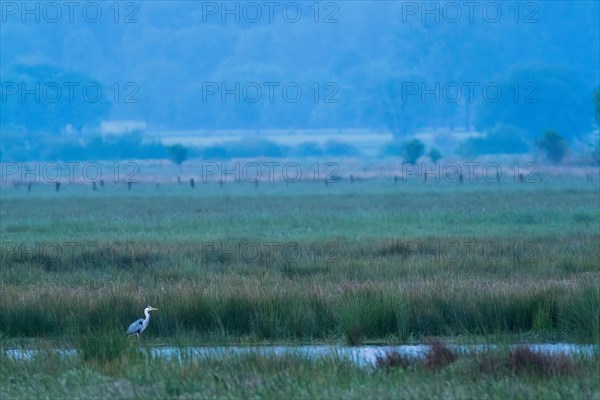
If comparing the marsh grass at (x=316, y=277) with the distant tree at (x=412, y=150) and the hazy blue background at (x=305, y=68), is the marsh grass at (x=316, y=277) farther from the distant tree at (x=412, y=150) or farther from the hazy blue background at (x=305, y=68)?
the hazy blue background at (x=305, y=68)

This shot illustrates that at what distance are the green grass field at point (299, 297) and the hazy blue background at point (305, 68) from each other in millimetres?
98377

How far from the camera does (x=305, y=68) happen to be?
601 feet

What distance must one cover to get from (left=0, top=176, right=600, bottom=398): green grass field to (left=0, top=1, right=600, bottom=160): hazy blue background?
323ft

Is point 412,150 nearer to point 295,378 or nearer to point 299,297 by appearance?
point 299,297

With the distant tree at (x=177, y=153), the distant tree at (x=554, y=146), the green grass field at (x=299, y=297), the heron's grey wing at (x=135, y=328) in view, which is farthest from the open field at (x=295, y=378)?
the distant tree at (x=177, y=153)

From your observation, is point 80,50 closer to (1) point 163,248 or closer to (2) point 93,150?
(2) point 93,150

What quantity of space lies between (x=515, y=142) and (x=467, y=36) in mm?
43735

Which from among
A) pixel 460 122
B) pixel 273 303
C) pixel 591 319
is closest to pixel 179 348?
pixel 273 303

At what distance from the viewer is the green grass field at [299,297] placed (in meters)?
11.2

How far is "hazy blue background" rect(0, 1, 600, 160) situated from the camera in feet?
453

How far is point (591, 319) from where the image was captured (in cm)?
1409

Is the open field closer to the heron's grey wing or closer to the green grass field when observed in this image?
the green grass field

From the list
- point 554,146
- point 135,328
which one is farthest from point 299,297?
point 554,146

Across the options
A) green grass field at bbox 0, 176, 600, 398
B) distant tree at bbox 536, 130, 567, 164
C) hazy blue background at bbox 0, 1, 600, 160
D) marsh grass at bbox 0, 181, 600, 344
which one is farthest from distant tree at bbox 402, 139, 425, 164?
green grass field at bbox 0, 176, 600, 398
